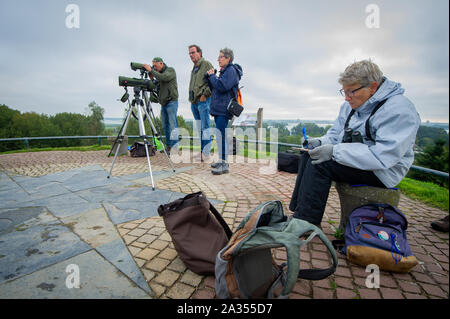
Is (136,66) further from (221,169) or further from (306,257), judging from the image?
(306,257)

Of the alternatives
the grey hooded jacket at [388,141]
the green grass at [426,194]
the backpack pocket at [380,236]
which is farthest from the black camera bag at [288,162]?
the backpack pocket at [380,236]

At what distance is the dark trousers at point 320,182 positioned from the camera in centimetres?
184

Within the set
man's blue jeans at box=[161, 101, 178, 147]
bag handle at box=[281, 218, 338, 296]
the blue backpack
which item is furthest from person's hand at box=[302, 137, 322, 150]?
man's blue jeans at box=[161, 101, 178, 147]

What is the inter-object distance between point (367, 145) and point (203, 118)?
398 cm

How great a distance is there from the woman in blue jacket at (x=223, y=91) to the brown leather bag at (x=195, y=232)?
2663 millimetres

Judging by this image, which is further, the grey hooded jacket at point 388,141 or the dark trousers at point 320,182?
the dark trousers at point 320,182

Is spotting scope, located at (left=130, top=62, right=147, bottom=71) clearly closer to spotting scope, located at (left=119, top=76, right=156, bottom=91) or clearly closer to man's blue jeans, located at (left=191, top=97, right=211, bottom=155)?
spotting scope, located at (left=119, top=76, right=156, bottom=91)

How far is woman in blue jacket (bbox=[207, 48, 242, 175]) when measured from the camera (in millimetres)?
4008

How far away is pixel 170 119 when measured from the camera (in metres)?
5.82

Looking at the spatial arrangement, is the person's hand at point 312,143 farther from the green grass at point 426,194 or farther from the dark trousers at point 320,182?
the green grass at point 426,194

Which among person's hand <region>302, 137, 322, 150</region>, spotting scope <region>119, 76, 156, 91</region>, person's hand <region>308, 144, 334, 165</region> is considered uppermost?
spotting scope <region>119, 76, 156, 91</region>

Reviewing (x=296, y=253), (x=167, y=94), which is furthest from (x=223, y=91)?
(x=296, y=253)
